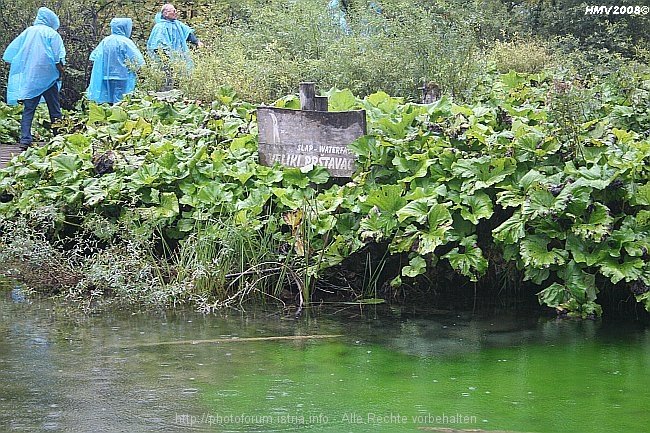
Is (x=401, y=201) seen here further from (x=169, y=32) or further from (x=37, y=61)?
(x=169, y=32)

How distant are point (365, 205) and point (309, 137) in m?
0.96

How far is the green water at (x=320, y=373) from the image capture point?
409 centimetres

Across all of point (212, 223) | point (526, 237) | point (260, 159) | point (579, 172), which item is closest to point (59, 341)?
point (212, 223)

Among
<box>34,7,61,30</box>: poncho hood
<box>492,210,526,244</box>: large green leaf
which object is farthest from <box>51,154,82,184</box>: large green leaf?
<box>34,7,61,30</box>: poncho hood

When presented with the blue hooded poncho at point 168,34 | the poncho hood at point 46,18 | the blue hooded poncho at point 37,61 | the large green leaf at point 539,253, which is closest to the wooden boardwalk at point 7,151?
the blue hooded poncho at point 37,61

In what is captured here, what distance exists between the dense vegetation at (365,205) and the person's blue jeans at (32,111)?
128 inches

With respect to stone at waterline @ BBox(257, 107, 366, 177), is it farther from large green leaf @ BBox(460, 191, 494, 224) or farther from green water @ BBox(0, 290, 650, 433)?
green water @ BBox(0, 290, 650, 433)

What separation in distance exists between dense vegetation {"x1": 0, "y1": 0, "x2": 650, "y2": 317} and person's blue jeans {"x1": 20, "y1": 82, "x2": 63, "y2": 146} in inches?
128

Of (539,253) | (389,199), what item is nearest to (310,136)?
(389,199)

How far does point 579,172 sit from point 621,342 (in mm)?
1160

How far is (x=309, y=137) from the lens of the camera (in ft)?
23.9

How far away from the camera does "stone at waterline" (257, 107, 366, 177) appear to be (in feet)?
23.5

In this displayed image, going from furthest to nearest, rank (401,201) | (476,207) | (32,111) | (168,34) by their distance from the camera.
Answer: (168,34) < (32,111) < (401,201) < (476,207)
